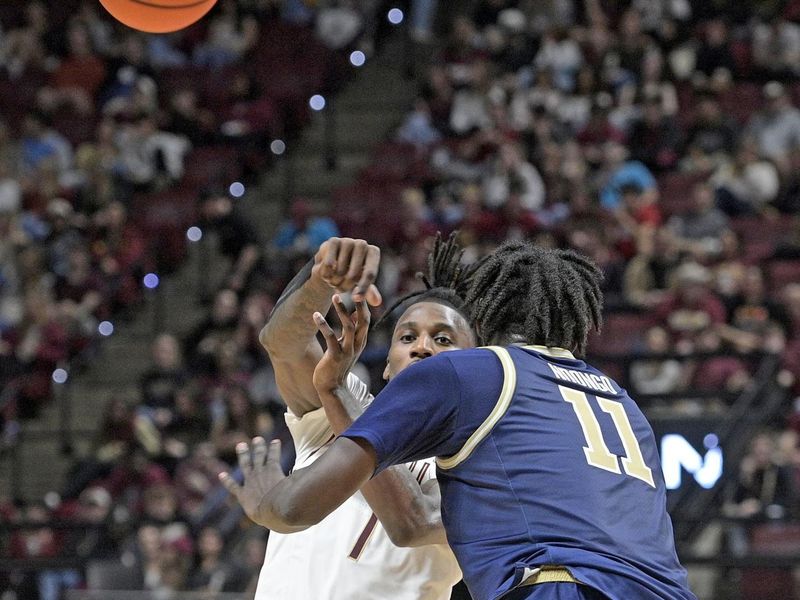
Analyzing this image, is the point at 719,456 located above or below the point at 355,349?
below

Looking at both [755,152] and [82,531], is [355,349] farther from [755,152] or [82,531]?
[755,152]

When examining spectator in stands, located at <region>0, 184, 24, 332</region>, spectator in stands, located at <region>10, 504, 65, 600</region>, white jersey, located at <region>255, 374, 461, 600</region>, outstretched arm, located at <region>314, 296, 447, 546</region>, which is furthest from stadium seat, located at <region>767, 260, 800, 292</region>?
outstretched arm, located at <region>314, 296, 447, 546</region>

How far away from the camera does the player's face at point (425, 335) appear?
407cm

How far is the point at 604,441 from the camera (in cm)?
316

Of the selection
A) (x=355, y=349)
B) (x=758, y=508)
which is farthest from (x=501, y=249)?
(x=758, y=508)

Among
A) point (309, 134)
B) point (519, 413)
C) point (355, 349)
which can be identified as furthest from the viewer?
point (309, 134)

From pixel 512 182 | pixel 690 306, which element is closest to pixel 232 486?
pixel 690 306

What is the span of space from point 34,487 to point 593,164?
6353 mm

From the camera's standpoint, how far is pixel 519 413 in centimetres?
312

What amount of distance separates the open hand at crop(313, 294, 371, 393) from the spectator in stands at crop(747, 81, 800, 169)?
10.3m

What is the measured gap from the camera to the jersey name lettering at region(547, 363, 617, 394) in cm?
324

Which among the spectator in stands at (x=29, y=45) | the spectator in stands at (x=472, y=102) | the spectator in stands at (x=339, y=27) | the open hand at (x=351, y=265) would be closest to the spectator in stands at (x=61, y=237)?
the spectator in stands at (x=29, y=45)

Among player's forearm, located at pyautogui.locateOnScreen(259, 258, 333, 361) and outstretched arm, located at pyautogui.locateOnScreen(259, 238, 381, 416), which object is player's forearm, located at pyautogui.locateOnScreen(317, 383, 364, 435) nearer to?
outstretched arm, located at pyautogui.locateOnScreen(259, 238, 381, 416)

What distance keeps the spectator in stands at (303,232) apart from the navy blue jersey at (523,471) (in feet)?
32.1
